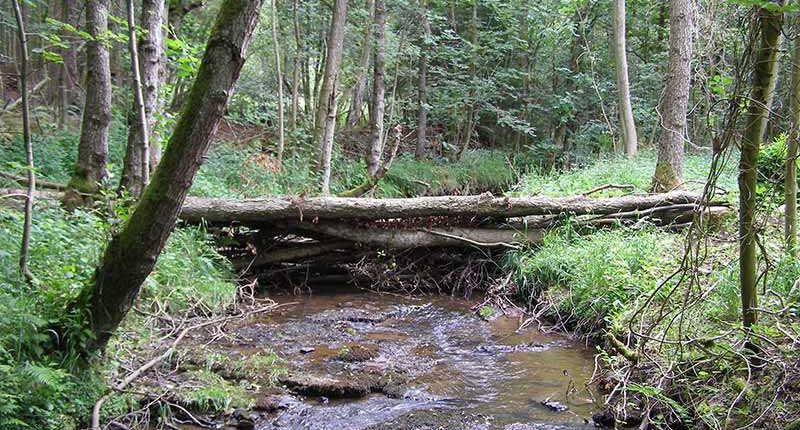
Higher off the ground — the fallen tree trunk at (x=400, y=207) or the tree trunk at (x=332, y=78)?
the tree trunk at (x=332, y=78)

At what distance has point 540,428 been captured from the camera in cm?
404

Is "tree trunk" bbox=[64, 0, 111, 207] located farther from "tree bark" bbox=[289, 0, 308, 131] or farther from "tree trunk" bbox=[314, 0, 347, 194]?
"tree bark" bbox=[289, 0, 308, 131]

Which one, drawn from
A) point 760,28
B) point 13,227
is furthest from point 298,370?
point 760,28

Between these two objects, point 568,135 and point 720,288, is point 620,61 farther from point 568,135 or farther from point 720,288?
point 720,288

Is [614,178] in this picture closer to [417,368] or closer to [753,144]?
[417,368]

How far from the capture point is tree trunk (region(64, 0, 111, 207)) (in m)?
6.70

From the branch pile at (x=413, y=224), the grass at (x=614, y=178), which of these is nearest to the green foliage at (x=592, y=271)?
the branch pile at (x=413, y=224)

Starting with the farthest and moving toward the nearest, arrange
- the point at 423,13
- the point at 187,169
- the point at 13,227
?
the point at 423,13 → the point at 13,227 → the point at 187,169

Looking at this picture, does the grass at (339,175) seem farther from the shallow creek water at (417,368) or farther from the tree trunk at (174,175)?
the tree trunk at (174,175)

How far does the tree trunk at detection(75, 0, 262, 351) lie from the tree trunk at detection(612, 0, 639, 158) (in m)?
13.9

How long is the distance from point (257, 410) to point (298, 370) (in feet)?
2.90

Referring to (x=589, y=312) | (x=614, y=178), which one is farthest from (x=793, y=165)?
(x=614, y=178)

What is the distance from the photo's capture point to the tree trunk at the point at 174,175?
2637 millimetres

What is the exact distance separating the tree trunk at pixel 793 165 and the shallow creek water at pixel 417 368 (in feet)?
6.58
